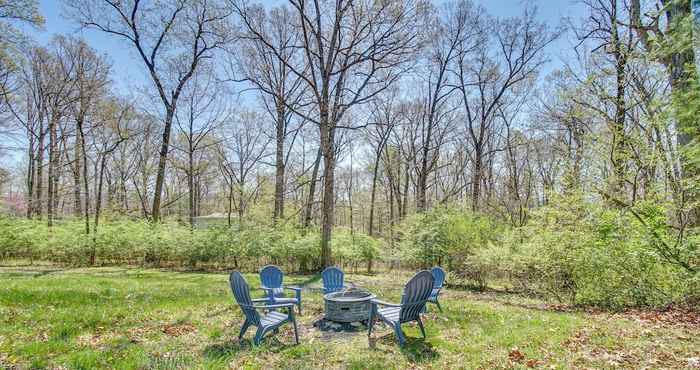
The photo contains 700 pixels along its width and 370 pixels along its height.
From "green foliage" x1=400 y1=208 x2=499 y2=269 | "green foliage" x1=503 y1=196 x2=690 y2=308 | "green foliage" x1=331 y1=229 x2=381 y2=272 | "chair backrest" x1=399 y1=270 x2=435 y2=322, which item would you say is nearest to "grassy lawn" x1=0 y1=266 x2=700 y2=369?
"chair backrest" x1=399 y1=270 x2=435 y2=322

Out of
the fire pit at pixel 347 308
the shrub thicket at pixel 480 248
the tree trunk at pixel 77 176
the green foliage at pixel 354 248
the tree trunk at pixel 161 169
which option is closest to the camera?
the fire pit at pixel 347 308

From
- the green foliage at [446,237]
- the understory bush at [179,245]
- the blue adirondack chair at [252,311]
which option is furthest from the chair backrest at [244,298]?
the understory bush at [179,245]

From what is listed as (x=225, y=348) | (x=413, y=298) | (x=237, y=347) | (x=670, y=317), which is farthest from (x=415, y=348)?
(x=670, y=317)

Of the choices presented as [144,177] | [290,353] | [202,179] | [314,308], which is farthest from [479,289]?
[202,179]

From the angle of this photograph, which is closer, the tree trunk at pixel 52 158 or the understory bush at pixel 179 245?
the understory bush at pixel 179 245

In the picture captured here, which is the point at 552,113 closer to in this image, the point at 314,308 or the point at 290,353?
the point at 314,308

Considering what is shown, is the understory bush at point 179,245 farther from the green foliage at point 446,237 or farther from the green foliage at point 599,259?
the green foliage at point 599,259

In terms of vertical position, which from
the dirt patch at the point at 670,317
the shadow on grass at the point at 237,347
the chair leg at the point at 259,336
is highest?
the chair leg at the point at 259,336

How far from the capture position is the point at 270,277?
733 centimetres

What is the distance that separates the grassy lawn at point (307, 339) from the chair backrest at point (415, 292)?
0.46m

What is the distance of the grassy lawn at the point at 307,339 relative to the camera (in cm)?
412

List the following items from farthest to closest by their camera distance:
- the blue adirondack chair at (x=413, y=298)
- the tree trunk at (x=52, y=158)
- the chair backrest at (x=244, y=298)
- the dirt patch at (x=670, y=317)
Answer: the tree trunk at (x=52, y=158)
the dirt patch at (x=670, y=317)
the blue adirondack chair at (x=413, y=298)
the chair backrest at (x=244, y=298)

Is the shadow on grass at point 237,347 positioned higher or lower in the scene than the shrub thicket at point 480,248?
lower

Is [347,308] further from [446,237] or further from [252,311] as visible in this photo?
[446,237]
